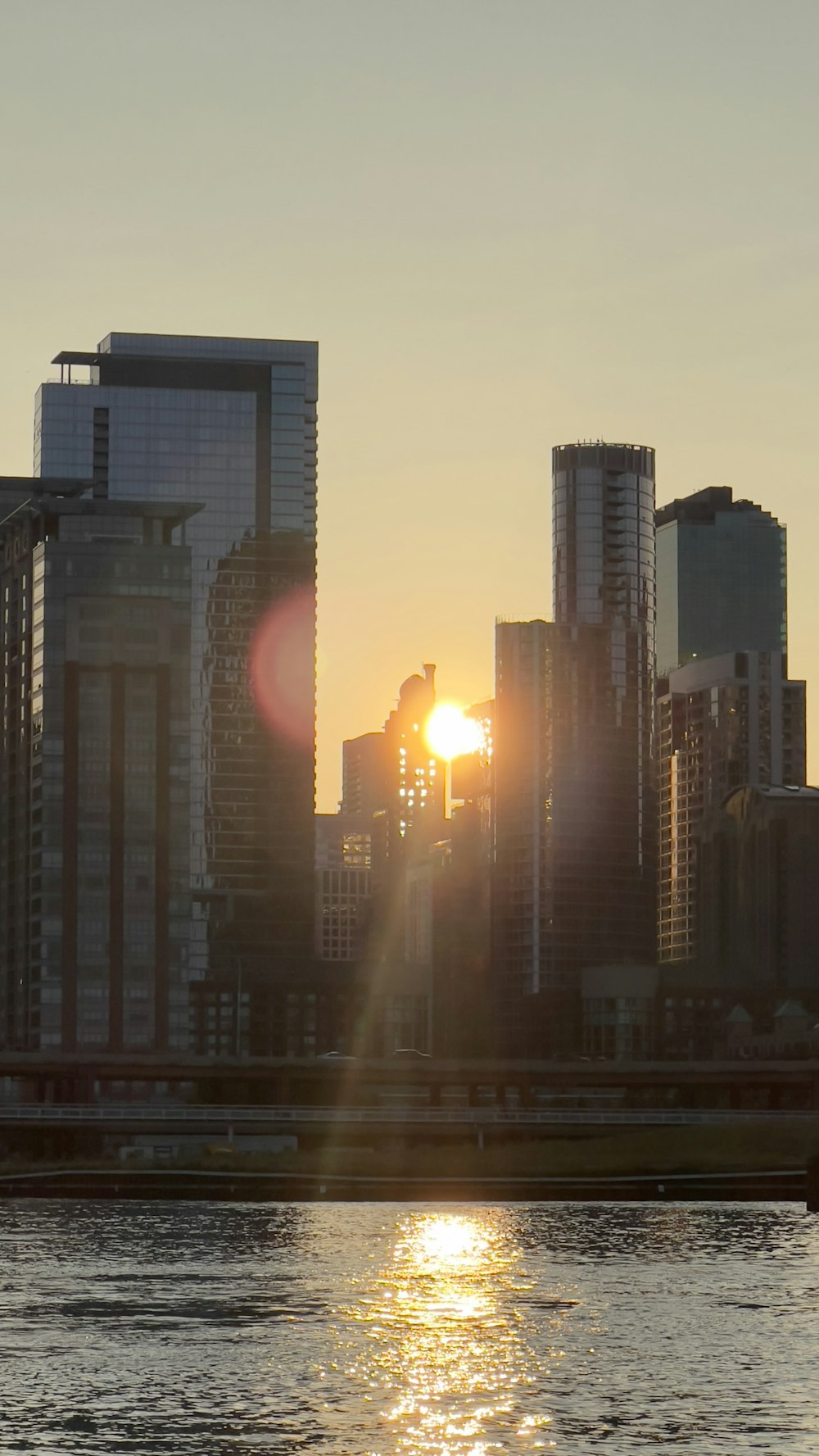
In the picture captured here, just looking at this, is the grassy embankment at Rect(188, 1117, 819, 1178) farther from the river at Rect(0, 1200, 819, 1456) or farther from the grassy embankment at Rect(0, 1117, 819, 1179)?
the river at Rect(0, 1200, 819, 1456)

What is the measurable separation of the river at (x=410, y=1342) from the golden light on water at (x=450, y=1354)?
0.44ft

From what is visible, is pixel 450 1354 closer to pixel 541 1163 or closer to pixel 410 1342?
pixel 410 1342

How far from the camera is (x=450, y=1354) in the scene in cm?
7138

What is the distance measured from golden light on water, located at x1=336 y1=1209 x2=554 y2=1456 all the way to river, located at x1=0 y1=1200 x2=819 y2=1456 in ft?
0.44

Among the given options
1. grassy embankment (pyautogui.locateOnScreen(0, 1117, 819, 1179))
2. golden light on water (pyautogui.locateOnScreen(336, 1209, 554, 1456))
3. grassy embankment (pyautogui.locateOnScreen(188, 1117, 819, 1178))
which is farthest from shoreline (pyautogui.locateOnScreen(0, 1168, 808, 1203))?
golden light on water (pyautogui.locateOnScreen(336, 1209, 554, 1456))

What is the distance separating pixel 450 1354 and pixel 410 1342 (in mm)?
3374

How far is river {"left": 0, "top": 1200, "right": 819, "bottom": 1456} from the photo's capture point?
56.6m

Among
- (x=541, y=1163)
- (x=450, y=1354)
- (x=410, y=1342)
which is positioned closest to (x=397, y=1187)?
(x=541, y=1163)

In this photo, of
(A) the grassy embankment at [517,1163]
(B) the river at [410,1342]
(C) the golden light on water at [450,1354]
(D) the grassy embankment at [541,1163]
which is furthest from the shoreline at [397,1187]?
(C) the golden light on water at [450,1354]

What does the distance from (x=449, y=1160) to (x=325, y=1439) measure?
138 metres

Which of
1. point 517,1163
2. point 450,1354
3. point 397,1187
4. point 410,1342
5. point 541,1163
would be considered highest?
point 450,1354

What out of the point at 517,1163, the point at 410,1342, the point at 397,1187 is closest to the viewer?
the point at 410,1342

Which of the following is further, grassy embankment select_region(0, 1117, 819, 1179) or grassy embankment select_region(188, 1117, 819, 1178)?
grassy embankment select_region(188, 1117, 819, 1178)

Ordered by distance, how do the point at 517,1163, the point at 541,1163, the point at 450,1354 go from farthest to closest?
the point at 541,1163, the point at 517,1163, the point at 450,1354
